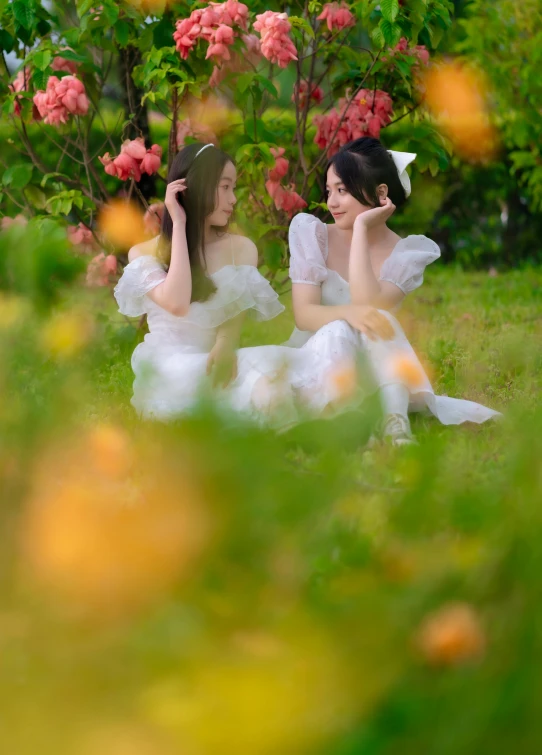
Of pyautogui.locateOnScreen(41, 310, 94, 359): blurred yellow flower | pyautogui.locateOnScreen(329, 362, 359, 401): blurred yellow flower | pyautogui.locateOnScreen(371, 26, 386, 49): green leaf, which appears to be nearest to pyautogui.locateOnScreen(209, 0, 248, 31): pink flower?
pyautogui.locateOnScreen(371, 26, 386, 49): green leaf

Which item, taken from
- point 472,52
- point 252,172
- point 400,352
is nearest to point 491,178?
point 472,52

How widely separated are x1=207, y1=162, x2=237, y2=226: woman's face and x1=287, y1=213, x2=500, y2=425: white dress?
0.29 m

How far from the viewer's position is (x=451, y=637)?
0.64 meters

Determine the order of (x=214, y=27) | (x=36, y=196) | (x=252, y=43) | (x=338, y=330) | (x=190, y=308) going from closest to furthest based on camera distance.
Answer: (x=338, y=330) < (x=190, y=308) < (x=214, y=27) < (x=252, y=43) < (x=36, y=196)

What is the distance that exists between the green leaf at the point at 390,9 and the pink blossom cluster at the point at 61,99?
4.15 ft

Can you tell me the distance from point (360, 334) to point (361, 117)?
138 cm

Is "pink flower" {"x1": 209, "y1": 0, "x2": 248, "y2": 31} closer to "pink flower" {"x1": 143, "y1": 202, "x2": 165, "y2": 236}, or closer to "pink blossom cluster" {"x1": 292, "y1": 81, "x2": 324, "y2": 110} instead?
"pink blossom cluster" {"x1": 292, "y1": 81, "x2": 324, "y2": 110}

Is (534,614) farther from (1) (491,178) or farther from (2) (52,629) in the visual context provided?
(1) (491,178)

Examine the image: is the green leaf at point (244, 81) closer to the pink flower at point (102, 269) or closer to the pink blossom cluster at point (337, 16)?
the pink blossom cluster at point (337, 16)

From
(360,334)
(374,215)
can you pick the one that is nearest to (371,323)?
(360,334)

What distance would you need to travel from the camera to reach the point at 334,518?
80 cm

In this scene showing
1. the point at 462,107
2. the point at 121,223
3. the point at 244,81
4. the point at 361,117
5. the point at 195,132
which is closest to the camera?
the point at 244,81

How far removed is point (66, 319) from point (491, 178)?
359 inches

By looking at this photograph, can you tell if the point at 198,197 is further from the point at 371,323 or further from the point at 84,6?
the point at 84,6
